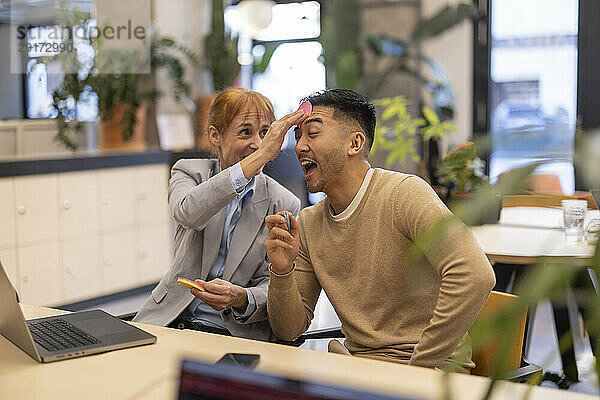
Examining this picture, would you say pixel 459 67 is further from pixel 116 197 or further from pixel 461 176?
pixel 461 176

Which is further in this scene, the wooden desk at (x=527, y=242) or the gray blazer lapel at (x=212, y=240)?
the wooden desk at (x=527, y=242)

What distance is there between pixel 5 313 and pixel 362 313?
88 cm

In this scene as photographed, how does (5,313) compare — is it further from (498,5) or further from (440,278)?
(498,5)

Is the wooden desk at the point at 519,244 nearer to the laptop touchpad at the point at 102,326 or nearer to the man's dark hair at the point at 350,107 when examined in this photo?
the man's dark hair at the point at 350,107

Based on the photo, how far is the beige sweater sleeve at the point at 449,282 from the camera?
169 centimetres

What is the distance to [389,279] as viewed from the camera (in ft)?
6.06

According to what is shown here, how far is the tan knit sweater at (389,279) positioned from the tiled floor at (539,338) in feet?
0.48

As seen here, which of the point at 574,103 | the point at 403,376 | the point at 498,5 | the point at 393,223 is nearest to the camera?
the point at 403,376

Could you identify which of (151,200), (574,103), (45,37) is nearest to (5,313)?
(45,37)

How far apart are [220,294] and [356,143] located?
55 cm

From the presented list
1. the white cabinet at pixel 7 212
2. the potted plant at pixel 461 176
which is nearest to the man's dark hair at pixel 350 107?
the potted plant at pixel 461 176

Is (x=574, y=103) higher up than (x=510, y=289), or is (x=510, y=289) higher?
(x=574, y=103)

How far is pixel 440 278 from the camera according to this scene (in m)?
1.85

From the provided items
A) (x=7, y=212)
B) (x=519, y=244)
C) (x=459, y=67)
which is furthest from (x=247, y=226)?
(x=459, y=67)
